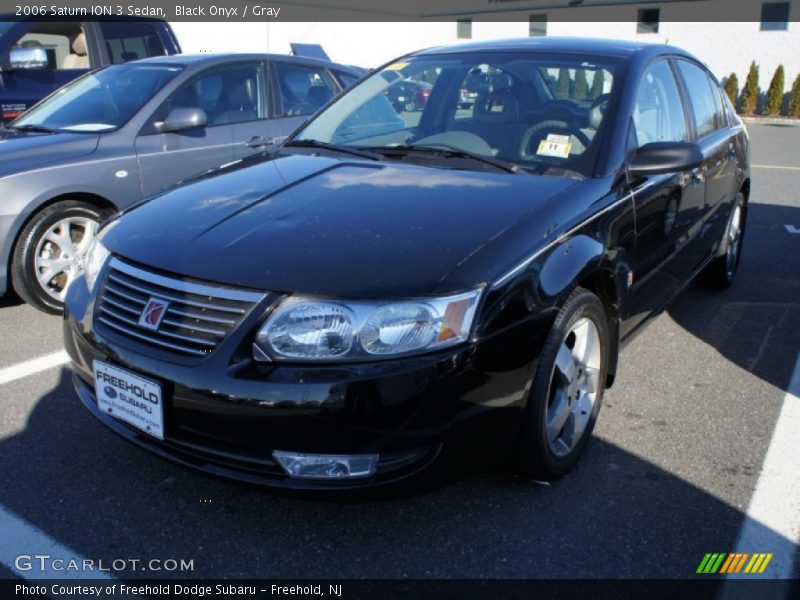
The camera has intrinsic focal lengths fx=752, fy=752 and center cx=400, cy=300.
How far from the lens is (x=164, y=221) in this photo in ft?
Answer: 9.09

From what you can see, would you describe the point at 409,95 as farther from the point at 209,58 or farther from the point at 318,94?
the point at 318,94

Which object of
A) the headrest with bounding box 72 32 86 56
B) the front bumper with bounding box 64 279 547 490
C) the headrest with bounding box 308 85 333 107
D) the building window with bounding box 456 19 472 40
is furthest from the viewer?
the building window with bounding box 456 19 472 40

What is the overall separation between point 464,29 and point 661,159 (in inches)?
1191

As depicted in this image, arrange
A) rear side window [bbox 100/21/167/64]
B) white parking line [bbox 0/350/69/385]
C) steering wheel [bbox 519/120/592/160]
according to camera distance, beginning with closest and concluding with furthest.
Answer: steering wheel [bbox 519/120/592/160] < white parking line [bbox 0/350/69/385] < rear side window [bbox 100/21/167/64]

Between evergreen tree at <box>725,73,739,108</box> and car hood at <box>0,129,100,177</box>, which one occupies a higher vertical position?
car hood at <box>0,129,100,177</box>

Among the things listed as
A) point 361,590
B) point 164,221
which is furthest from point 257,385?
point 164,221

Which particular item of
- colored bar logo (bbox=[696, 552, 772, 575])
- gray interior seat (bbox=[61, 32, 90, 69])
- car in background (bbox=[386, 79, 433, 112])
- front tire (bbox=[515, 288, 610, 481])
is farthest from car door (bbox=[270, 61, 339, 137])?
colored bar logo (bbox=[696, 552, 772, 575])

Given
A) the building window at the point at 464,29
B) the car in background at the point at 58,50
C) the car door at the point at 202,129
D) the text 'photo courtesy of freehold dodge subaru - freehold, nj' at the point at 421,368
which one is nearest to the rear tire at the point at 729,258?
the text 'photo courtesy of freehold dodge subaru - freehold, nj' at the point at 421,368

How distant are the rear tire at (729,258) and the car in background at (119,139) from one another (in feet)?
10.1

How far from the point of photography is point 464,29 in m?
31.3

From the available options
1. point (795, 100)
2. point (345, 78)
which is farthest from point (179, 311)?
point (795, 100)

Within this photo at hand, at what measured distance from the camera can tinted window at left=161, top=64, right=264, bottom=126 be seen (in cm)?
548

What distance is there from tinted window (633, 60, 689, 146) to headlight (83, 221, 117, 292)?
228 centimetres

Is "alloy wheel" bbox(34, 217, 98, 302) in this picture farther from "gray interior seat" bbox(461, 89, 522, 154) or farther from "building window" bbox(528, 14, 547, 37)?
"building window" bbox(528, 14, 547, 37)
